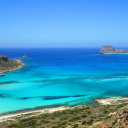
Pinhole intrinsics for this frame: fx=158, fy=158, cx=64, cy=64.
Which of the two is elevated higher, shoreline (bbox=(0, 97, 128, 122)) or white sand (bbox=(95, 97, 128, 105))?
white sand (bbox=(95, 97, 128, 105))

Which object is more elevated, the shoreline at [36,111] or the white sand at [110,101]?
the white sand at [110,101]

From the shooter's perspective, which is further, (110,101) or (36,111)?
(110,101)

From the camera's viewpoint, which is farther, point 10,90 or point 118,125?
point 10,90

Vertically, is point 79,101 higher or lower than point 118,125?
lower

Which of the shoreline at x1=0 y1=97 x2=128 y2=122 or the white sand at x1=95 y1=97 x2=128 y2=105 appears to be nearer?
the shoreline at x1=0 y1=97 x2=128 y2=122

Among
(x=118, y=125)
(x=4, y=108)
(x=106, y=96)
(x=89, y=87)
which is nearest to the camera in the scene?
(x=118, y=125)

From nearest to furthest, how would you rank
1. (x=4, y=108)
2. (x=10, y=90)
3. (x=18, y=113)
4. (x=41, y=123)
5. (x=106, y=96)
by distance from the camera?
(x=41, y=123) → (x=18, y=113) → (x=4, y=108) → (x=106, y=96) → (x=10, y=90)

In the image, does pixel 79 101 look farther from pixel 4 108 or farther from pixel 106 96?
pixel 4 108

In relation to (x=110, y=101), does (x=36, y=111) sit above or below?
below

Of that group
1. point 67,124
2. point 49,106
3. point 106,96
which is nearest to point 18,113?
point 49,106

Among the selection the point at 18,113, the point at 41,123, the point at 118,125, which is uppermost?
the point at 118,125

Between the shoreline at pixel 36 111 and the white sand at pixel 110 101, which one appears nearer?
the shoreline at pixel 36 111
